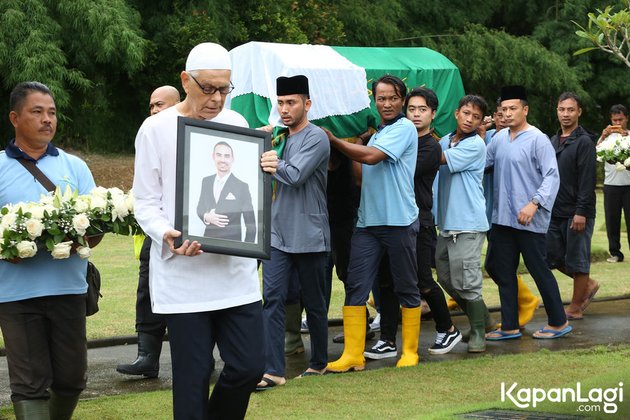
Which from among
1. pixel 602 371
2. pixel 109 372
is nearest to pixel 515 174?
pixel 602 371

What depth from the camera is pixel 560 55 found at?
3872 cm

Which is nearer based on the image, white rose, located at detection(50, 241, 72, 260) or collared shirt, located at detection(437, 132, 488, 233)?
white rose, located at detection(50, 241, 72, 260)

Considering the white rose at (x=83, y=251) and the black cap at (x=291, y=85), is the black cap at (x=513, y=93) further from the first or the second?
the white rose at (x=83, y=251)

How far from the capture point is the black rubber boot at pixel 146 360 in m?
8.29

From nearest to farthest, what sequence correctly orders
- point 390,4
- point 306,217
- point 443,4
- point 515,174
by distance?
point 306,217 < point 515,174 < point 390,4 < point 443,4

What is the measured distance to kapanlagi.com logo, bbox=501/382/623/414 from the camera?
6738 mm

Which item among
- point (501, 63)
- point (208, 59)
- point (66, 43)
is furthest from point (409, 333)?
point (501, 63)

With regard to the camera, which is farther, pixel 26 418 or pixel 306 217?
pixel 306 217

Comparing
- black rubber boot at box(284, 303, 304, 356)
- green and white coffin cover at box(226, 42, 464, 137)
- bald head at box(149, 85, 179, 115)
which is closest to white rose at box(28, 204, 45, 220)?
bald head at box(149, 85, 179, 115)

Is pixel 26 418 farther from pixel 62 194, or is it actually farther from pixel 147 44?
pixel 147 44

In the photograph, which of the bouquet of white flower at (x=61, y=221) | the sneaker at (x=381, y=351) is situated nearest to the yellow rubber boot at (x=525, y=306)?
the sneaker at (x=381, y=351)

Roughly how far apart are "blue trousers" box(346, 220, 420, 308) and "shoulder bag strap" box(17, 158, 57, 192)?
2999 mm

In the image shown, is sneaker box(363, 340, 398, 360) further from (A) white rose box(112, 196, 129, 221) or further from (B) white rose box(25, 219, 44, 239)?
(B) white rose box(25, 219, 44, 239)

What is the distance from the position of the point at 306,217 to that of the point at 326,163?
412mm
